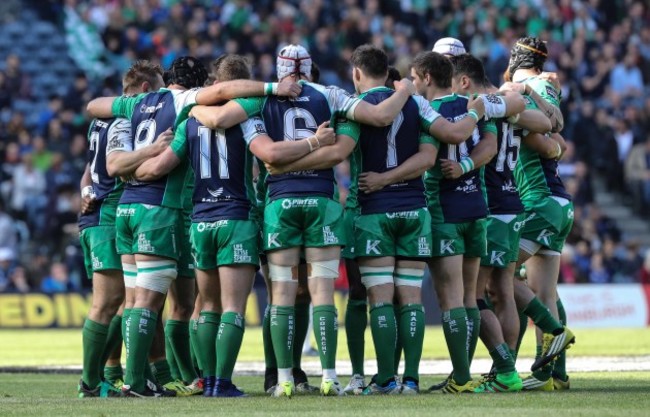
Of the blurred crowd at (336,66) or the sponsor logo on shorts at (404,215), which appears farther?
the blurred crowd at (336,66)

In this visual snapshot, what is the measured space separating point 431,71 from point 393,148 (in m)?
0.82

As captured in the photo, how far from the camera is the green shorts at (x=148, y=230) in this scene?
1081 centimetres

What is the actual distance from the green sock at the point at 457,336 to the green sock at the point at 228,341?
167 cm

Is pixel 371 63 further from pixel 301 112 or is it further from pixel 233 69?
pixel 233 69

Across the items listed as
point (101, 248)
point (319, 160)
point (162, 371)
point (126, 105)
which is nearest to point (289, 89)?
point (319, 160)

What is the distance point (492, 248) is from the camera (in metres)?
11.5

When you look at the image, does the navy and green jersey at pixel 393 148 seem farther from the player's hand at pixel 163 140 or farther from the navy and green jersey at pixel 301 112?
the player's hand at pixel 163 140

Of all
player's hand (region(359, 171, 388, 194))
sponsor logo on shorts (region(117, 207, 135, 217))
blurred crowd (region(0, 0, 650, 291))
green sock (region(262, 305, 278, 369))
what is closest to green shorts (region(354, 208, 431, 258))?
player's hand (region(359, 171, 388, 194))

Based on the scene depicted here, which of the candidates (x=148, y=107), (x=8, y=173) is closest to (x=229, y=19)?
(x=8, y=173)

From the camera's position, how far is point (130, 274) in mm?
11062

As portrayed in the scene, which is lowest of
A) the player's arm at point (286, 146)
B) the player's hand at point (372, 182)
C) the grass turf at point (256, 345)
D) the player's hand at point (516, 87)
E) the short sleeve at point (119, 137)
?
the grass turf at point (256, 345)

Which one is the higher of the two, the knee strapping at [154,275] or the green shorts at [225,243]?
the green shorts at [225,243]

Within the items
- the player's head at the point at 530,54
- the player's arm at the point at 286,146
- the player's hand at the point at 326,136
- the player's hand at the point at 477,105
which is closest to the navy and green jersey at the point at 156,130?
the player's arm at the point at 286,146

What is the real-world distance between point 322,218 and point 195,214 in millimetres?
1042
